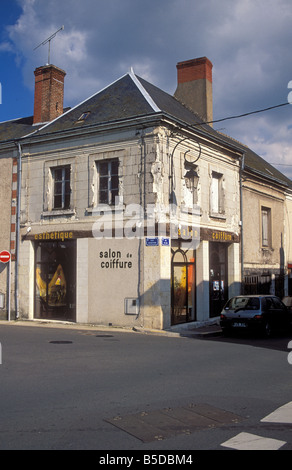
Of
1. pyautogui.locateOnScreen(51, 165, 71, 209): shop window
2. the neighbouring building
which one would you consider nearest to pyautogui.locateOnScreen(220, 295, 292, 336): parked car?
the neighbouring building

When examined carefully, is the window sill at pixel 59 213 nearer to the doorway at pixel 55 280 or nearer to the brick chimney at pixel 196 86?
the doorway at pixel 55 280

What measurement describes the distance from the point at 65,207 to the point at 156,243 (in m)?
4.28

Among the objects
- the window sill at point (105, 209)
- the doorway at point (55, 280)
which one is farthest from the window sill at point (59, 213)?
the doorway at point (55, 280)

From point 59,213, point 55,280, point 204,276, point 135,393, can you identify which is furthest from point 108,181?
point 135,393

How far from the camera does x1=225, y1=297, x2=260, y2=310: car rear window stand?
48.2 ft

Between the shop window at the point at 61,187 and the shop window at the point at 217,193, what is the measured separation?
5739 mm

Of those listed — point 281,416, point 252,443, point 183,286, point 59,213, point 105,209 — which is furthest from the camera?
point 59,213

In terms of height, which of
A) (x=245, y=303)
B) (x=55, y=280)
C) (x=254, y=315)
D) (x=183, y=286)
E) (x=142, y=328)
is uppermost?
(x=55, y=280)

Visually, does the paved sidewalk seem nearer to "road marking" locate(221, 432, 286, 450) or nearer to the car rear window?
the car rear window

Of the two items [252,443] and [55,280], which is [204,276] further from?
[252,443]

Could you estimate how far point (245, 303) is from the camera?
1492 cm

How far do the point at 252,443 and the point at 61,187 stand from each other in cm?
1442

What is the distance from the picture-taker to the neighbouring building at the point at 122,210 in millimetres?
15680

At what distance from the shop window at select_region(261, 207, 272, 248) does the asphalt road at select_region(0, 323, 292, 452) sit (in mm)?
11804
